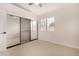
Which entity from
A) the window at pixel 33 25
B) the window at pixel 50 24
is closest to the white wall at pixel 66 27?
the window at pixel 50 24

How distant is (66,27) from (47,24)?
1.92 metres

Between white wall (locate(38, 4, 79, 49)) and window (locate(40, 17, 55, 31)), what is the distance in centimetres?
38

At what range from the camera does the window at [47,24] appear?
6031 millimetres

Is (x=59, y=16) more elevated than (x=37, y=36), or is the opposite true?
(x=59, y=16)

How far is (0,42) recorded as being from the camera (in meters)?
3.73

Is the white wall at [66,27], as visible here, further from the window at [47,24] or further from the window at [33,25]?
the window at [33,25]

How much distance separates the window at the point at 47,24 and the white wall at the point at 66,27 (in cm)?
38

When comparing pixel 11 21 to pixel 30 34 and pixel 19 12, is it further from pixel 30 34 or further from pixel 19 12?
pixel 30 34

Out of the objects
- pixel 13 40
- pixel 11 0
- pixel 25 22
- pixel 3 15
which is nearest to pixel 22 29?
pixel 25 22

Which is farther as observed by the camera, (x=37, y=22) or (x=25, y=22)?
(x=37, y=22)

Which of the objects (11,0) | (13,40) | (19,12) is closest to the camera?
(11,0)

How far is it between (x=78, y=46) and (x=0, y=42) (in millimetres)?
4005

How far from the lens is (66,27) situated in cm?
490

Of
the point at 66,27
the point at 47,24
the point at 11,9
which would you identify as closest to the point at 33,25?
the point at 47,24
